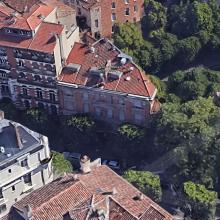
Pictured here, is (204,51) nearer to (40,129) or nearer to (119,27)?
(119,27)

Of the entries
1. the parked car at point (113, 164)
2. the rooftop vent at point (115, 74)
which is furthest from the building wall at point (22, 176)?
the rooftop vent at point (115, 74)

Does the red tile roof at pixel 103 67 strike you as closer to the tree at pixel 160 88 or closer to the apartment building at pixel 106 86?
the apartment building at pixel 106 86

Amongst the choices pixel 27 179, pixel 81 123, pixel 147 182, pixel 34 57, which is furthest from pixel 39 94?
pixel 27 179

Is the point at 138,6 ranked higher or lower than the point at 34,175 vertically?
higher

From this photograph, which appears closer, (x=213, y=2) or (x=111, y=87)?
(x=111, y=87)

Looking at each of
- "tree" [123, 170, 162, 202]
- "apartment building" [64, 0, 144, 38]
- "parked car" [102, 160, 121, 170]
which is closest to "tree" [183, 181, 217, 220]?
"tree" [123, 170, 162, 202]

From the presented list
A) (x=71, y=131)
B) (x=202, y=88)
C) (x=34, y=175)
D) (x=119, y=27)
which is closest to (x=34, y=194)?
(x=34, y=175)
